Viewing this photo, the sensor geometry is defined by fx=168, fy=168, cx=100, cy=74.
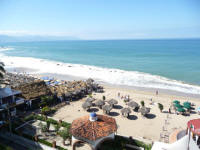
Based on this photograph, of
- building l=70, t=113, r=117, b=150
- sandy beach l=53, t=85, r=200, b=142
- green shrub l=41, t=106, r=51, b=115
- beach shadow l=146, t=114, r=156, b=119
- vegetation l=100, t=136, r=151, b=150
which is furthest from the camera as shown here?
beach shadow l=146, t=114, r=156, b=119

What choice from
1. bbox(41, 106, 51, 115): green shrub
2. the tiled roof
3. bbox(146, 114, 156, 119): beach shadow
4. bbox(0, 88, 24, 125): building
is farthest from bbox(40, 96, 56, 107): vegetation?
bbox(146, 114, 156, 119): beach shadow

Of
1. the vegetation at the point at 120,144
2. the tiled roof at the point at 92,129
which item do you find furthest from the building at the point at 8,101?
the vegetation at the point at 120,144

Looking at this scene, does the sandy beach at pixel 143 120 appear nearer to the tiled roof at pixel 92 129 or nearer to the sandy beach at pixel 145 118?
the sandy beach at pixel 145 118

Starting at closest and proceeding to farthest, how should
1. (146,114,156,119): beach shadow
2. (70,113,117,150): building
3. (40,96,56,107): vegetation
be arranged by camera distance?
(70,113,117,150): building → (146,114,156,119): beach shadow → (40,96,56,107): vegetation

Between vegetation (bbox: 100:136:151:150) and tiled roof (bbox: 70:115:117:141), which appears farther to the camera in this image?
vegetation (bbox: 100:136:151:150)

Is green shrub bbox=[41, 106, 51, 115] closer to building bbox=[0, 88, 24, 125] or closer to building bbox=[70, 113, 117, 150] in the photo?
building bbox=[0, 88, 24, 125]

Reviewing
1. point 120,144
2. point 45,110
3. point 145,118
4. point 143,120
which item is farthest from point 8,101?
point 145,118

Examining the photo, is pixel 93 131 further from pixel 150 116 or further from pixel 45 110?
pixel 150 116
